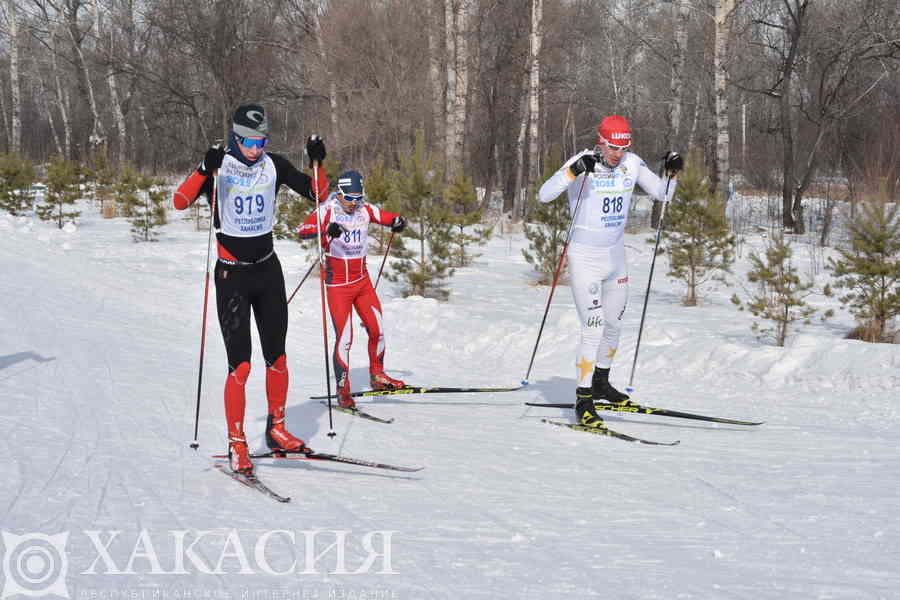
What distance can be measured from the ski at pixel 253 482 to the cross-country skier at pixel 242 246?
0.19 ft

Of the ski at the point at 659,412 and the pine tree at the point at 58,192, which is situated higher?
the pine tree at the point at 58,192

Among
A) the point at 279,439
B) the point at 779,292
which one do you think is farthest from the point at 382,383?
the point at 779,292

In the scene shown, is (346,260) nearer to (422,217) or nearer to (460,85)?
(422,217)

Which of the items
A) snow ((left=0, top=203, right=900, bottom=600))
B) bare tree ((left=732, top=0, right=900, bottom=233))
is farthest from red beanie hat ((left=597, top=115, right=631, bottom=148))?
bare tree ((left=732, top=0, right=900, bottom=233))

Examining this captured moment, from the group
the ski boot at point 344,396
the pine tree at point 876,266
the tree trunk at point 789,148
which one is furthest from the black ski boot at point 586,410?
the tree trunk at point 789,148

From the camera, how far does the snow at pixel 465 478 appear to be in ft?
10.9

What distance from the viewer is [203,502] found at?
14.0ft

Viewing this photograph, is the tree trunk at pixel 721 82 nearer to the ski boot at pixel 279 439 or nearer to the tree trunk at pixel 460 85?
the tree trunk at pixel 460 85

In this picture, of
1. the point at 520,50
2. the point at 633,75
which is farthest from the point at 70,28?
the point at 633,75

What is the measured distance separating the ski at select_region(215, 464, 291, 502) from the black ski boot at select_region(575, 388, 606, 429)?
8.34 feet

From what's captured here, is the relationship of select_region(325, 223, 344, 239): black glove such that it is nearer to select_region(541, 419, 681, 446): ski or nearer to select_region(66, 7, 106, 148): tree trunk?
select_region(541, 419, 681, 446): ski

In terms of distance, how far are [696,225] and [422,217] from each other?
4436 millimetres

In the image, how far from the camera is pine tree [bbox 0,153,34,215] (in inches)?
852

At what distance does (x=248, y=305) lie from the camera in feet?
15.9
